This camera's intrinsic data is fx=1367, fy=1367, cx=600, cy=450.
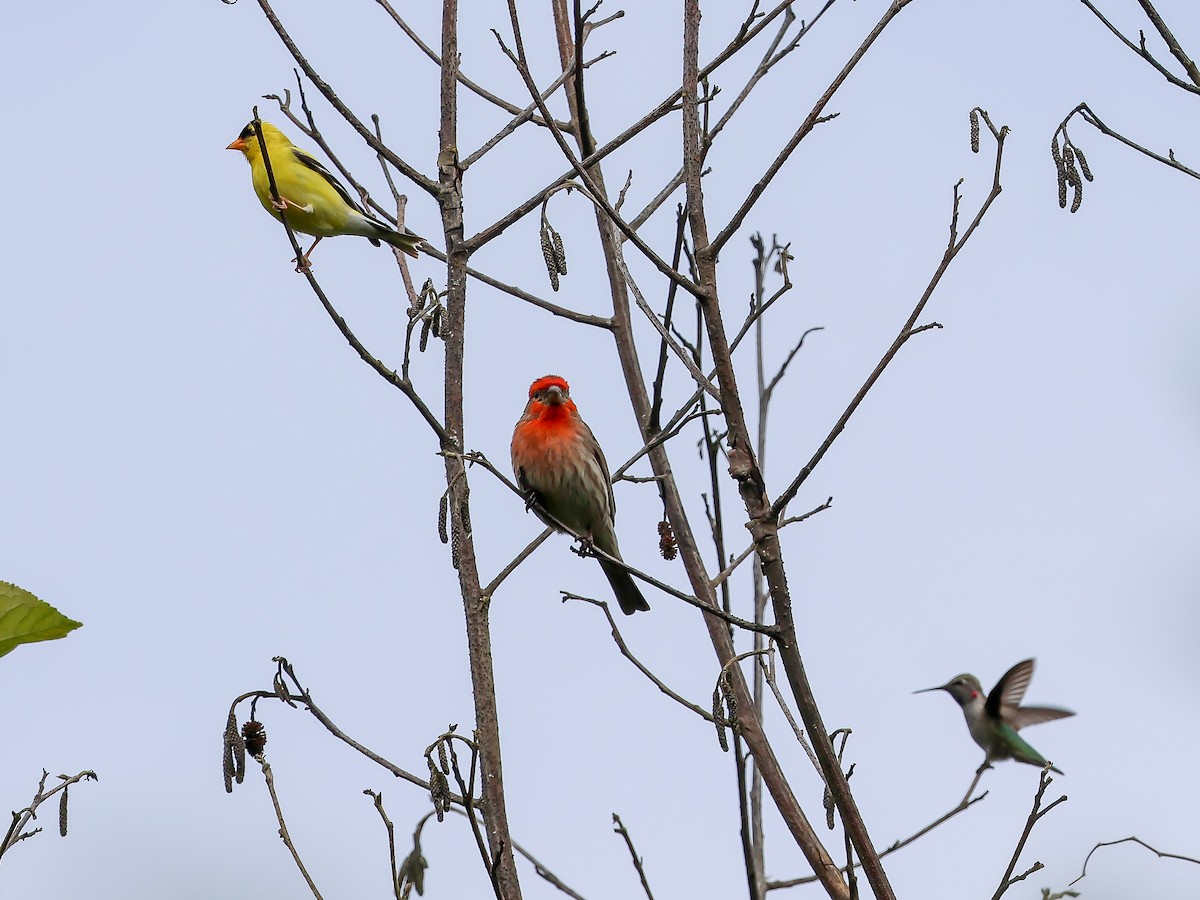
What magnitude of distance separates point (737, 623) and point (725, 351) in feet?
2.32

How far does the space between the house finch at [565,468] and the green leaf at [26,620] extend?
4.77 meters

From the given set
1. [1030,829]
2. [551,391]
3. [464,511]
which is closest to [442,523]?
[464,511]

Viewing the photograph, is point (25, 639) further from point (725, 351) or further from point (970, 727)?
point (970, 727)

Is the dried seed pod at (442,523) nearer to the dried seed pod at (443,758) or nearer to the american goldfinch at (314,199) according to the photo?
the dried seed pod at (443,758)

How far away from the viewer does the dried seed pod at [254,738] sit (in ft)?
13.0

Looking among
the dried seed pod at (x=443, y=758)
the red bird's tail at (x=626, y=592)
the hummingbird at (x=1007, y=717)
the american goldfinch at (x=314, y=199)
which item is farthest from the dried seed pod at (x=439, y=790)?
the american goldfinch at (x=314, y=199)

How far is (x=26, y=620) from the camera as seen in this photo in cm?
273

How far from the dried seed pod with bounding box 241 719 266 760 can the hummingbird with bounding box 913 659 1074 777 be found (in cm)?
323

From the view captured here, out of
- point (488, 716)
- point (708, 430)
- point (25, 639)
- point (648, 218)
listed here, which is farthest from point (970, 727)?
point (25, 639)

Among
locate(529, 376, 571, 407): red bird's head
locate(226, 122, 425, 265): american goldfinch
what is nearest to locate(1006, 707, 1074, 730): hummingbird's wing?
locate(529, 376, 571, 407): red bird's head

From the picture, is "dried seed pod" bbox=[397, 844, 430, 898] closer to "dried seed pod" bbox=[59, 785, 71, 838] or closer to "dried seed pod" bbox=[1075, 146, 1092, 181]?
"dried seed pod" bbox=[59, 785, 71, 838]

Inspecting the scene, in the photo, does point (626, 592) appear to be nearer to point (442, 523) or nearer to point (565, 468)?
point (565, 468)

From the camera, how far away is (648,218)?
569 cm

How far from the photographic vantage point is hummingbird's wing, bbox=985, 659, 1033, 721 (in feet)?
20.3
